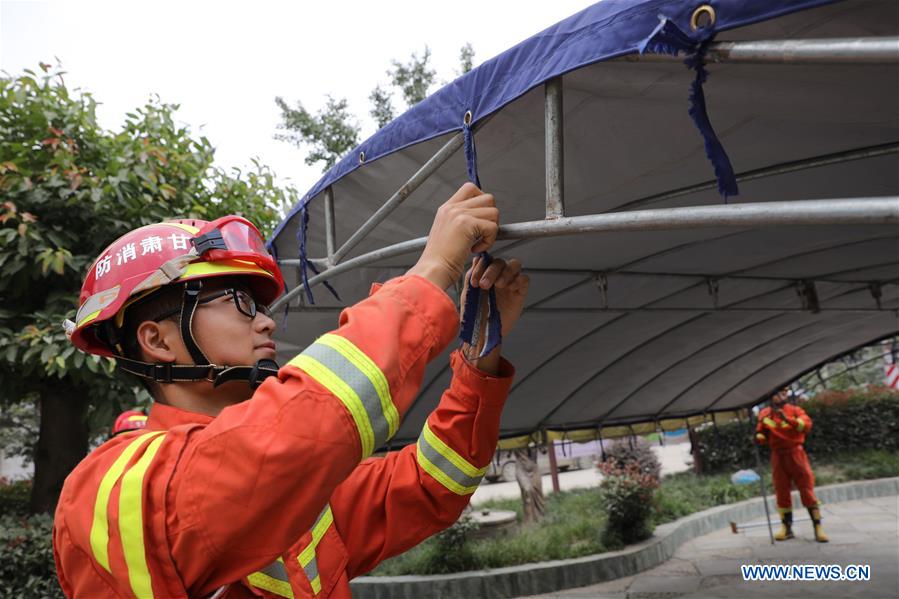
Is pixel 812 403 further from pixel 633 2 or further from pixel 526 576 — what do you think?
pixel 633 2

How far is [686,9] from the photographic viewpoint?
169cm

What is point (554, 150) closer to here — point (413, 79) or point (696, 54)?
point (696, 54)

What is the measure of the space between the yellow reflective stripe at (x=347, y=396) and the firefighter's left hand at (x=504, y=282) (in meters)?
0.71

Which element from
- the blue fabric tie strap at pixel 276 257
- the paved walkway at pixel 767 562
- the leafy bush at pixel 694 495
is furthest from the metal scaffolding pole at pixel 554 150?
the leafy bush at pixel 694 495

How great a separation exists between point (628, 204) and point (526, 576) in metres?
5.99

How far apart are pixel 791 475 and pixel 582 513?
357 cm

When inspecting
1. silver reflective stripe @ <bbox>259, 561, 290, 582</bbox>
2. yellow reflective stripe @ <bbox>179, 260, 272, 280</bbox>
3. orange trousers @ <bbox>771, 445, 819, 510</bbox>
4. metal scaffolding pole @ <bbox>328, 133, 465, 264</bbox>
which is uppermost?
metal scaffolding pole @ <bbox>328, 133, 465, 264</bbox>

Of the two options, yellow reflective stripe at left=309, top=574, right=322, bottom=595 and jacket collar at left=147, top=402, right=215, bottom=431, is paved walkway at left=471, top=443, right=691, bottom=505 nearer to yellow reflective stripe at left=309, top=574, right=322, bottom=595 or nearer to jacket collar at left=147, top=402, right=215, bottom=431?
yellow reflective stripe at left=309, top=574, right=322, bottom=595

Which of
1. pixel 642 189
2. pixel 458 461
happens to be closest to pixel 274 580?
pixel 458 461

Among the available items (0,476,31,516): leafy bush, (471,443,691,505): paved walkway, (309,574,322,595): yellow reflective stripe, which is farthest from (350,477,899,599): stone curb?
(471,443,691,505): paved walkway

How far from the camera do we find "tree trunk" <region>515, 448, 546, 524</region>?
452 inches

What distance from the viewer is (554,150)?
2186 millimetres

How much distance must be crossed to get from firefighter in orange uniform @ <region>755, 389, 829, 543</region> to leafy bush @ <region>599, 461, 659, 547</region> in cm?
173

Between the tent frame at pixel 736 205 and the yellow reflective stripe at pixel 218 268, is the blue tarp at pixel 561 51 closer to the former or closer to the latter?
the tent frame at pixel 736 205
